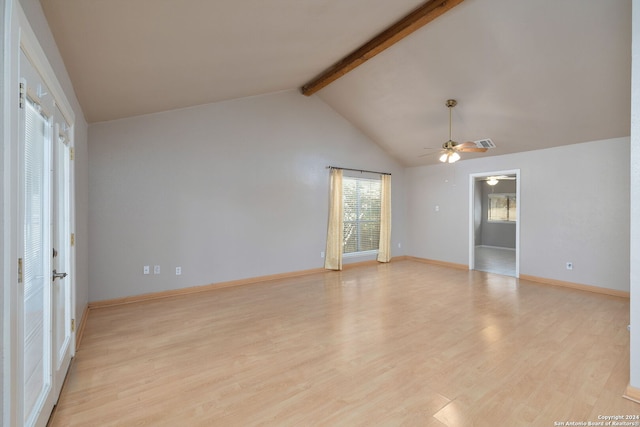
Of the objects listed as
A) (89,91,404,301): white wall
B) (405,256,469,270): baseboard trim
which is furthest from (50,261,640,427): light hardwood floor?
(405,256,469,270): baseboard trim

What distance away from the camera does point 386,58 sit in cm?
441

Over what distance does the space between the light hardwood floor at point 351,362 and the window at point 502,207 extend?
19.5ft

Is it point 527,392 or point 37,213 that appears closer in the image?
point 37,213

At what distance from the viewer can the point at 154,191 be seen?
436cm

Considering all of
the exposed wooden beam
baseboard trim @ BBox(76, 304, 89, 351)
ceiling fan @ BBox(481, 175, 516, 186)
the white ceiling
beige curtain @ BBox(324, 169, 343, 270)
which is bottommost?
baseboard trim @ BBox(76, 304, 89, 351)

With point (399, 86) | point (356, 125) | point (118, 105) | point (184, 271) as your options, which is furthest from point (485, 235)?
point (118, 105)

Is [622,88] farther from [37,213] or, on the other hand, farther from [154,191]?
[154,191]

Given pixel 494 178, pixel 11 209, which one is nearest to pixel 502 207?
pixel 494 178

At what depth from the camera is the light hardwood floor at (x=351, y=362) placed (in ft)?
6.40

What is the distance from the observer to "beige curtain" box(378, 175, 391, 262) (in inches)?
282

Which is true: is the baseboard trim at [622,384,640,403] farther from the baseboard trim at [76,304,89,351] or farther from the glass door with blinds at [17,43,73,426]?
the baseboard trim at [76,304,89,351]

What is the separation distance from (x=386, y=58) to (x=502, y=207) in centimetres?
797

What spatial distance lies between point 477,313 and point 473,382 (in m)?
1.71

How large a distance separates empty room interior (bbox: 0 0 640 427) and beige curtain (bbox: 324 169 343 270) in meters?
0.05
